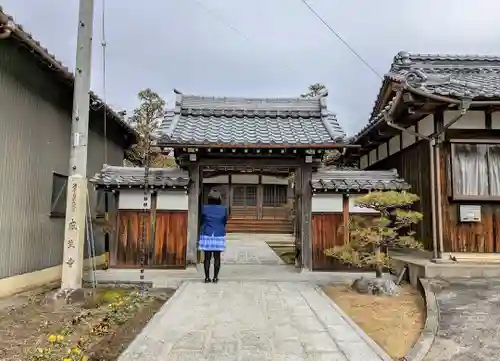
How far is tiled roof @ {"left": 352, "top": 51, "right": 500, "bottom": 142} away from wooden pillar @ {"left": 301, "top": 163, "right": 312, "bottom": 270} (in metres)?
2.17

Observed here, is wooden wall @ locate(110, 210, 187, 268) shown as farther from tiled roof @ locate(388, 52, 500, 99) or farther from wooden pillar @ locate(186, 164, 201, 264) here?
tiled roof @ locate(388, 52, 500, 99)

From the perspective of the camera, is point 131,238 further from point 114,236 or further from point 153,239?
point 153,239

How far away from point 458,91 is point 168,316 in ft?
20.1

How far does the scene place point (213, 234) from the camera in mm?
7742

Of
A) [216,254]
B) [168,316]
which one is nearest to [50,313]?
[168,316]

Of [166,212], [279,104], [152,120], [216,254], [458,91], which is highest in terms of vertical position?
[152,120]

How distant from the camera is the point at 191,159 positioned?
9352 millimetres

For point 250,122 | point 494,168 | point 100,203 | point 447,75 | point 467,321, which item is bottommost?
point 467,321

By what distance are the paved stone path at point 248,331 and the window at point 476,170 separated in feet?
12.3

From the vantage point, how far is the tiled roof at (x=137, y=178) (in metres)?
9.12

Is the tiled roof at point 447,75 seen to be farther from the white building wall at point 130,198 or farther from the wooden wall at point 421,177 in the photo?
the white building wall at point 130,198

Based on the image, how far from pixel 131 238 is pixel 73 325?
4.29 metres

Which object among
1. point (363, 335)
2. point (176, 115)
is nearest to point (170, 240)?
point (176, 115)

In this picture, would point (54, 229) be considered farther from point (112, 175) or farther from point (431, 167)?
point (431, 167)
